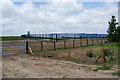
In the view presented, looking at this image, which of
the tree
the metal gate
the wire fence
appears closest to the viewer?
the metal gate

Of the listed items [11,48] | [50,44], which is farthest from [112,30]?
[11,48]

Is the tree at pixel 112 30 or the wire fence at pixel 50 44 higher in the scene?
the tree at pixel 112 30

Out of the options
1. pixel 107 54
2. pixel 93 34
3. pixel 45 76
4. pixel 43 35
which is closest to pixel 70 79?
pixel 45 76

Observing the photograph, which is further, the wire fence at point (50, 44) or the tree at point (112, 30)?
the tree at point (112, 30)

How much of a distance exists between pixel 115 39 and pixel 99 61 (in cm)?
1853

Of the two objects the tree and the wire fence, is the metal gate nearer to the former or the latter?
the wire fence

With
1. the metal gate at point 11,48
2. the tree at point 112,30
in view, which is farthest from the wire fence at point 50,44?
the tree at point 112,30

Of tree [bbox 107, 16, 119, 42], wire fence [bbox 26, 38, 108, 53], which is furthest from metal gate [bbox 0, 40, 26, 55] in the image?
tree [bbox 107, 16, 119, 42]

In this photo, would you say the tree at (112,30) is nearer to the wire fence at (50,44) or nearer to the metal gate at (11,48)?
the wire fence at (50,44)

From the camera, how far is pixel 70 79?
5555mm

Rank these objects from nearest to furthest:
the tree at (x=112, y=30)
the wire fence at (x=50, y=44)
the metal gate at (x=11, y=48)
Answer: the metal gate at (x=11, y=48) → the wire fence at (x=50, y=44) → the tree at (x=112, y=30)

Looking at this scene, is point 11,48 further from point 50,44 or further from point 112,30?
point 112,30

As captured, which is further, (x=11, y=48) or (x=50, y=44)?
(x=50, y=44)

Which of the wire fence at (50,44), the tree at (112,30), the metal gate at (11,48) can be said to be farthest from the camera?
the tree at (112,30)
